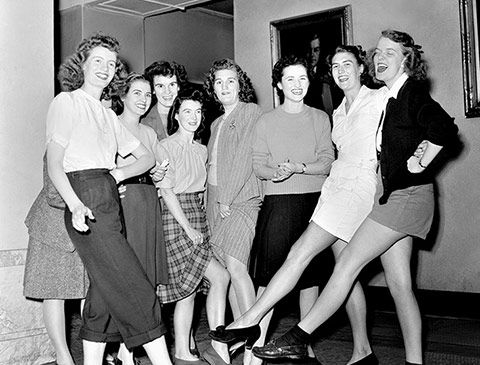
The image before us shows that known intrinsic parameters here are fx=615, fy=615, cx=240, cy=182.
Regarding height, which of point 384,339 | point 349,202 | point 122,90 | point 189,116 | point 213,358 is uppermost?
point 122,90

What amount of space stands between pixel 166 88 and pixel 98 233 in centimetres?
112

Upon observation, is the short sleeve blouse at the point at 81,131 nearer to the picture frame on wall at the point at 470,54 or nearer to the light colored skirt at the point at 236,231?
the light colored skirt at the point at 236,231

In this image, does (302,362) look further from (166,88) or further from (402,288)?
(166,88)

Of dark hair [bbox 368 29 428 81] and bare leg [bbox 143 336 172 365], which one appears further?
dark hair [bbox 368 29 428 81]

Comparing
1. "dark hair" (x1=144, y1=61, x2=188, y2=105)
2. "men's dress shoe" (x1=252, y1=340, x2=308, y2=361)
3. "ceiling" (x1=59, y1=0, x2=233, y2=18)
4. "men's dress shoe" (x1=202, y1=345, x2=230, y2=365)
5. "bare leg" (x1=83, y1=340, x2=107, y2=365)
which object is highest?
"ceiling" (x1=59, y1=0, x2=233, y2=18)

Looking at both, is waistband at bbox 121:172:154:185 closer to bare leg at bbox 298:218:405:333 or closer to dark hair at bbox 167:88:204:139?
dark hair at bbox 167:88:204:139

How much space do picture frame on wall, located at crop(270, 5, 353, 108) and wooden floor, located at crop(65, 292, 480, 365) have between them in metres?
1.93

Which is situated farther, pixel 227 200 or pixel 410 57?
pixel 227 200

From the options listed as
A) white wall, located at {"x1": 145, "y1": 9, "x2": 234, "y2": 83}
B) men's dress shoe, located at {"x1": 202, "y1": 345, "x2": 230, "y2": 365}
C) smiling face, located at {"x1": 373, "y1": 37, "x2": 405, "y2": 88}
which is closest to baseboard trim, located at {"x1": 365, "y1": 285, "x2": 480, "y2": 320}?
men's dress shoe, located at {"x1": 202, "y1": 345, "x2": 230, "y2": 365}

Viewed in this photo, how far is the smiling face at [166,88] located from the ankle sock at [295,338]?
4.65 ft

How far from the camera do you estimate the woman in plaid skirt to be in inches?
126

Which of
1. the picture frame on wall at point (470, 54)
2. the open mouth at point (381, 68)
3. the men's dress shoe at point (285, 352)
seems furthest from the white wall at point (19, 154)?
the picture frame on wall at point (470, 54)

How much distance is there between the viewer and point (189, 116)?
3.32 meters

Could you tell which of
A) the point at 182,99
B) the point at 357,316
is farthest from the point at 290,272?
the point at 182,99
